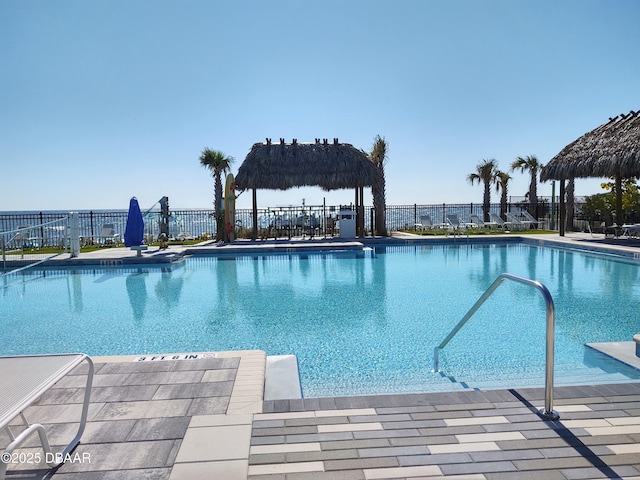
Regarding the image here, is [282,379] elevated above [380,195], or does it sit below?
below

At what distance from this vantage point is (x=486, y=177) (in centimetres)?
2167

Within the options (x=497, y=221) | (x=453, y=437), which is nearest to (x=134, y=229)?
(x=453, y=437)

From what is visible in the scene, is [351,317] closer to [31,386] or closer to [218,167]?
[31,386]

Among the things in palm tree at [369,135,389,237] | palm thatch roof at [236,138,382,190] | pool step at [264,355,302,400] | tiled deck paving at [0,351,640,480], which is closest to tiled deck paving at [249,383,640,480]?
tiled deck paving at [0,351,640,480]

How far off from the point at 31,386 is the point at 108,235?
1501 cm

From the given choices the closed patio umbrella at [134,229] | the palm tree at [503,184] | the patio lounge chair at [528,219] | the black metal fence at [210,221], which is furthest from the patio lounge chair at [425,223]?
the closed patio umbrella at [134,229]

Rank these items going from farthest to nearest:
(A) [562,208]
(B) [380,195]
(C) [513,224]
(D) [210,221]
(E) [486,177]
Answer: (E) [486,177] → (C) [513,224] → (D) [210,221] → (B) [380,195] → (A) [562,208]

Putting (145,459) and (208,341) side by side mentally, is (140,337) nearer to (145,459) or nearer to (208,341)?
(208,341)

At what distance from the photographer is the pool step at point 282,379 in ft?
11.0

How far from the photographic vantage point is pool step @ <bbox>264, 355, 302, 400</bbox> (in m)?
3.35

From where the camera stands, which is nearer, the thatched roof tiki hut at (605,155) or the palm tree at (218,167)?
the thatched roof tiki hut at (605,155)

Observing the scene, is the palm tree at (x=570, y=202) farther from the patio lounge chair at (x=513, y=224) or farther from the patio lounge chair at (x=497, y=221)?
the patio lounge chair at (x=497, y=221)

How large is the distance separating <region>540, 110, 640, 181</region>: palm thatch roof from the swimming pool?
11.6ft

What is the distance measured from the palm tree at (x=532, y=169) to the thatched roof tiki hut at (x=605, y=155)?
21.2ft
